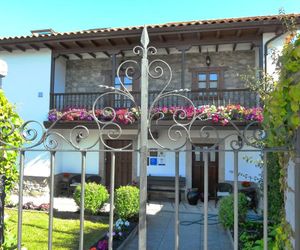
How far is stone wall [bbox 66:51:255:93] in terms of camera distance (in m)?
10.9

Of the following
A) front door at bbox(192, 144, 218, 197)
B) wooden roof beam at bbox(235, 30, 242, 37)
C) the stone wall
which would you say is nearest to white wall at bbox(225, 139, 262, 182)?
front door at bbox(192, 144, 218, 197)

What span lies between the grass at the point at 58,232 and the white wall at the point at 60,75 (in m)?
5.41

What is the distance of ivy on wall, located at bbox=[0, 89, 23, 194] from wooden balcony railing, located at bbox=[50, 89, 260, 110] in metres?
6.64

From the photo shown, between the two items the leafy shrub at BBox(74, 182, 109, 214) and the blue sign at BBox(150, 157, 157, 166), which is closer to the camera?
the leafy shrub at BBox(74, 182, 109, 214)

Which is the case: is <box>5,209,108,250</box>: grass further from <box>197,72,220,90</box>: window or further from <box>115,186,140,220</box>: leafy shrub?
<box>197,72,220,90</box>: window

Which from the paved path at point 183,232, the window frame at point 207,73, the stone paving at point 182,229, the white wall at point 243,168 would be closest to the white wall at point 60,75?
the stone paving at point 182,229

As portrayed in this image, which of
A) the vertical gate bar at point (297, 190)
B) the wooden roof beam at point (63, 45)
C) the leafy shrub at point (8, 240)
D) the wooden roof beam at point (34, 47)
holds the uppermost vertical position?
the wooden roof beam at point (63, 45)

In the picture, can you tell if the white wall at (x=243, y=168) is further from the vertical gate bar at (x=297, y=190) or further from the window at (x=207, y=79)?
the vertical gate bar at (x=297, y=190)

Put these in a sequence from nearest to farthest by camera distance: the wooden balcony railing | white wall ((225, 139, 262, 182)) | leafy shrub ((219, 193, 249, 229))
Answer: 1. leafy shrub ((219, 193, 249, 229))
2. the wooden balcony railing
3. white wall ((225, 139, 262, 182))

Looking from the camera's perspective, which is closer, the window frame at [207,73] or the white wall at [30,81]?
the window frame at [207,73]

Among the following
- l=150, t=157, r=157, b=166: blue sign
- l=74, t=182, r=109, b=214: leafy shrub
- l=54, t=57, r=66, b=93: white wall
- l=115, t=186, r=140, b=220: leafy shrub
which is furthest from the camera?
l=54, t=57, r=66, b=93: white wall

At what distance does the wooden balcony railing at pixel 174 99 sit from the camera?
9.74 metres

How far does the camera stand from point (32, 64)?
11375 millimetres

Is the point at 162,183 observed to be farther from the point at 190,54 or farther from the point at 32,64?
the point at 32,64
